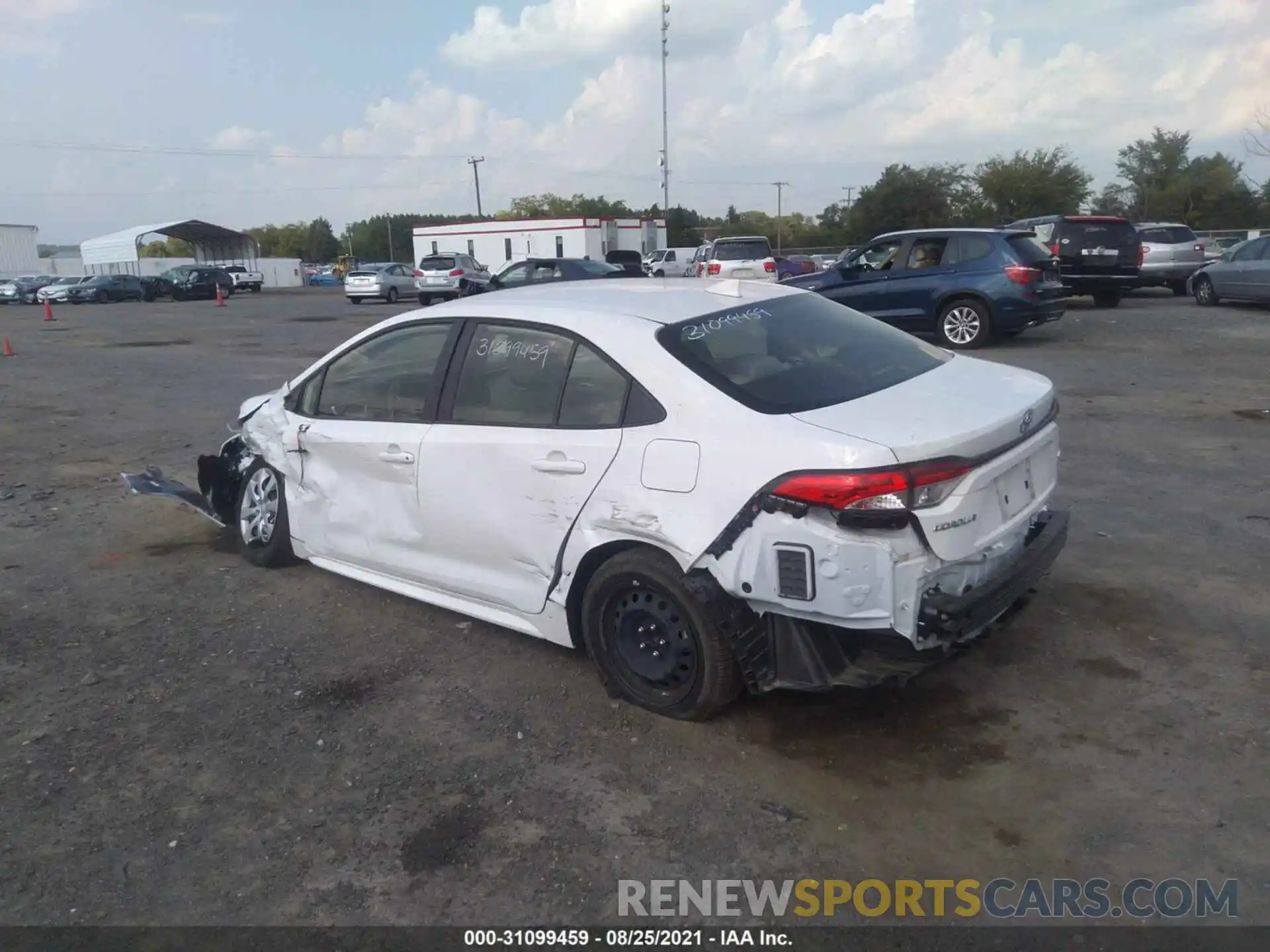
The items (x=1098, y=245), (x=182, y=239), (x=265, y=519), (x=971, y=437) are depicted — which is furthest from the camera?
(x=182, y=239)

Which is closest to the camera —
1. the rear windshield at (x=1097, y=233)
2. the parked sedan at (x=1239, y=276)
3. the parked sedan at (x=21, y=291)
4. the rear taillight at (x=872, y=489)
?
the rear taillight at (x=872, y=489)

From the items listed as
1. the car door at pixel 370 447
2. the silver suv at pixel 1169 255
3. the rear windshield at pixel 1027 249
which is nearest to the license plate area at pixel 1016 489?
the car door at pixel 370 447

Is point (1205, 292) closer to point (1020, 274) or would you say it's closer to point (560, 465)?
point (1020, 274)

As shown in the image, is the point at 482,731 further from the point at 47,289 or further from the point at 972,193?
the point at 972,193

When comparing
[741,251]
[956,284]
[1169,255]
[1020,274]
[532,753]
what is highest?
[741,251]

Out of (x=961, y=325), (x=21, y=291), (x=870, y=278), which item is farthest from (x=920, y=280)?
(x=21, y=291)

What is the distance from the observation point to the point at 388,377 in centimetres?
477

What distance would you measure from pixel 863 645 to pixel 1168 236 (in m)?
22.2

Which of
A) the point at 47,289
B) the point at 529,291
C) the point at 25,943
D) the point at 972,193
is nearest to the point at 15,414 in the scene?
the point at 529,291

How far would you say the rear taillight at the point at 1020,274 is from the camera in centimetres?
1351

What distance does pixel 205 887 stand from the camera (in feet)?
9.77

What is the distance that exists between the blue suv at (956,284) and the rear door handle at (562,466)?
33.8 feet

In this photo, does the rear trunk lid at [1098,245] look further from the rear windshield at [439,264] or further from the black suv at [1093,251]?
the rear windshield at [439,264]

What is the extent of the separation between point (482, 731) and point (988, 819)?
188 centimetres
